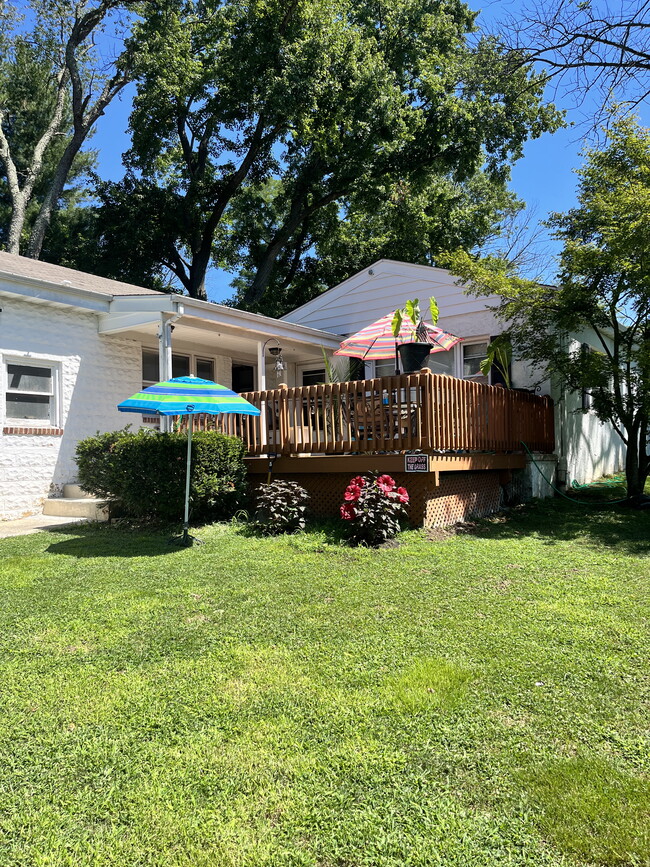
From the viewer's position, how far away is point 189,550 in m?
6.23

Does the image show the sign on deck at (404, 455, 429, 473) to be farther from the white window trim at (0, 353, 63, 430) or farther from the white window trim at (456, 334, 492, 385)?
the white window trim at (0, 353, 63, 430)

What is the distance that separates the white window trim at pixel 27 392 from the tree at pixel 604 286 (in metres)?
6.80

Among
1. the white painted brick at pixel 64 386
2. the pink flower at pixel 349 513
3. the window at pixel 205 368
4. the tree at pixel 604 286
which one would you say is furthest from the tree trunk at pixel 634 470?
the white painted brick at pixel 64 386

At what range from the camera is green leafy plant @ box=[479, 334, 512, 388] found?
31.8ft

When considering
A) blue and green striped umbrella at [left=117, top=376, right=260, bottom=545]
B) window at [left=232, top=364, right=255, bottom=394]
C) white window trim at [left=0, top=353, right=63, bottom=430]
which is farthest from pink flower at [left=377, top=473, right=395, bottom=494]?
window at [left=232, top=364, right=255, bottom=394]

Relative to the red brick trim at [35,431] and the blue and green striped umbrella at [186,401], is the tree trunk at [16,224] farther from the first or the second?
the blue and green striped umbrella at [186,401]

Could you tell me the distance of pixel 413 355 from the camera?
24.9 ft

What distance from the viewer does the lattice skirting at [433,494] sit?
6980 millimetres

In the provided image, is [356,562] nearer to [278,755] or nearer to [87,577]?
[87,577]

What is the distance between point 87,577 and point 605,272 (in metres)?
7.74

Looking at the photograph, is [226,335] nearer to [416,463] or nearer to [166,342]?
[166,342]

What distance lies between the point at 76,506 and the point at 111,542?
224 cm

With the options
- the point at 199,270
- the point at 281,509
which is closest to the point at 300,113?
the point at 199,270

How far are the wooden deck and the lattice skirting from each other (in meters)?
0.22
